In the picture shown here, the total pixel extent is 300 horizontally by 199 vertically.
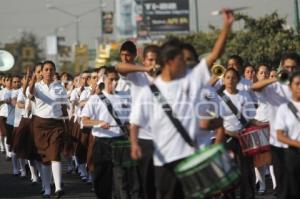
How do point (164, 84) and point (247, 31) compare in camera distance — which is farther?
point (247, 31)

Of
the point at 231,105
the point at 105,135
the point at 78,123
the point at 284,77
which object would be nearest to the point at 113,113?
the point at 105,135

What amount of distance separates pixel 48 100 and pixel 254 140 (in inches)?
143

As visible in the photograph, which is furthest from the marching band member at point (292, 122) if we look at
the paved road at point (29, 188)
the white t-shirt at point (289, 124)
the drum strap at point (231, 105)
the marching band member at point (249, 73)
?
the paved road at point (29, 188)

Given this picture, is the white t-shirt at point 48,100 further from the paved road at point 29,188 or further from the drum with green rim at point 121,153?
the drum with green rim at point 121,153

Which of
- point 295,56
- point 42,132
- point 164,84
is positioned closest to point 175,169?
point 164,84

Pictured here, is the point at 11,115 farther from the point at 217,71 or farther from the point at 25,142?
the point at 217,71

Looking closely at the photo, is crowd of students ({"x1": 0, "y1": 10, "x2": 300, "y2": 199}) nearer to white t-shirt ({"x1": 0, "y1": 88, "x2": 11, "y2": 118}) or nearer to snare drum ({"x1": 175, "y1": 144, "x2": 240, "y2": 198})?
snare drum ({"x1": 175, "y1": 144, "x2": 240, "y2": 198})

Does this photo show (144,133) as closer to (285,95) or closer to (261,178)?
(285,95)

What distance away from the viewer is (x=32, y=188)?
1702cm

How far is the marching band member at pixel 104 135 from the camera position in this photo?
1250 centimetres

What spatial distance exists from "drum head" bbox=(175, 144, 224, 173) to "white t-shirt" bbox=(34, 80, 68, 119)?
22.1 ft

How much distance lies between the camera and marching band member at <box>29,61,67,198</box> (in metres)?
14.6

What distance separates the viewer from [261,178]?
15117 mm

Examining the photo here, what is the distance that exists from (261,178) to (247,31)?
20846mm
